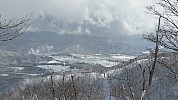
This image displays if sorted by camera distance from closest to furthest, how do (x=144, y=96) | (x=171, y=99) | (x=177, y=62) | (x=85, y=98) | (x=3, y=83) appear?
(x=144, y=96)
(x=177, y=62)
(x=85, y=98)
(x=171, y=99)
(x=3, y=83)

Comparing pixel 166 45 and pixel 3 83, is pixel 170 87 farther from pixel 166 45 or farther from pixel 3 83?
pixel 3 83

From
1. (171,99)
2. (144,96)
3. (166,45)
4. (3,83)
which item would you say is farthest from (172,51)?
(3,83)

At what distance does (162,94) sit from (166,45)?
306 feet

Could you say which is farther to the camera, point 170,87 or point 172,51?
point 170,87

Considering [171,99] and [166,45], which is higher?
[166,45]

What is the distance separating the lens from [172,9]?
377 inches

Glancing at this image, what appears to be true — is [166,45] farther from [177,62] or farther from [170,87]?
[170,87]

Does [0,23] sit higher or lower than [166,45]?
higher

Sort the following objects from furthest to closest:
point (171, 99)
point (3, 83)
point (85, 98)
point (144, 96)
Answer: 1. point (3, 83)
2. point (171, 99)
3. point (85, 98)
4. point (144, 96)

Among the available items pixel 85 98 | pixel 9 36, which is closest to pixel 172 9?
pixel 9 36

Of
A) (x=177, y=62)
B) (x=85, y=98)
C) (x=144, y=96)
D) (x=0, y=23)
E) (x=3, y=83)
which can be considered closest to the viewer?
(x=144, y=96)

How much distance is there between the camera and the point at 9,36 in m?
7.03

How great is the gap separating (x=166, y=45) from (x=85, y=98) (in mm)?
45389

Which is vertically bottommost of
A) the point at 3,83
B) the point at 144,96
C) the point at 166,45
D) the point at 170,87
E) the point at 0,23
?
the point at 3,83
